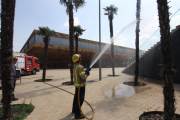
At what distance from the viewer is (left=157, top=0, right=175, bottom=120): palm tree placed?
258cm

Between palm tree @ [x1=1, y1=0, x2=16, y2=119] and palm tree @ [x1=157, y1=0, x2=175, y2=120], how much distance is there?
12.8 ft

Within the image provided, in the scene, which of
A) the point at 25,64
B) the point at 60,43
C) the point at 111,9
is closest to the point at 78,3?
the point at 111,9

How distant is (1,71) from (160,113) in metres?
4.85

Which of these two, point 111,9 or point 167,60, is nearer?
point 167,60

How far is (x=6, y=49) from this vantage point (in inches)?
121

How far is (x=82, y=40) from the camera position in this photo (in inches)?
1296

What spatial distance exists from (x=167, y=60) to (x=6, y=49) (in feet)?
13.3

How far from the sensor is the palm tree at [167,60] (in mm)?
2580

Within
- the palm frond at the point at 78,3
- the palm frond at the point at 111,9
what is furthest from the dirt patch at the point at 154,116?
the palm frond at the point at 111,9

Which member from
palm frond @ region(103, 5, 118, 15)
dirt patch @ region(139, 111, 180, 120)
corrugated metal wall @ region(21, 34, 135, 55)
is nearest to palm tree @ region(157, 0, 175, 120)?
dirt patch @ region(139, 111, 180, 120)

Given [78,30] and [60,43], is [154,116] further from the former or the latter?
[60,43]

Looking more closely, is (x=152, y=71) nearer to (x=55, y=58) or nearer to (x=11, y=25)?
(x=11, y=25)

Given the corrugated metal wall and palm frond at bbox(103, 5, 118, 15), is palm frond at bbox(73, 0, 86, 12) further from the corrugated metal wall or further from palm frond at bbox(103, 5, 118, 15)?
the corrugated metal wall

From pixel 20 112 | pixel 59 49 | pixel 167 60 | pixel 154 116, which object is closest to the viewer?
pixel 167 60
